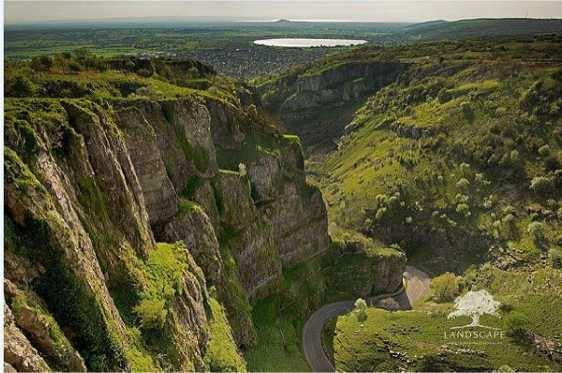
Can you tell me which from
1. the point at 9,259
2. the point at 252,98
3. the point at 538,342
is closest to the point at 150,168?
the point at 9,259

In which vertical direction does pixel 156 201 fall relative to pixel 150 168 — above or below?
below

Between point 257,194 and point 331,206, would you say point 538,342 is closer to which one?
point 257,194

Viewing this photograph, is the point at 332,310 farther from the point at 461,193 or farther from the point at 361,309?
the point at 461,193

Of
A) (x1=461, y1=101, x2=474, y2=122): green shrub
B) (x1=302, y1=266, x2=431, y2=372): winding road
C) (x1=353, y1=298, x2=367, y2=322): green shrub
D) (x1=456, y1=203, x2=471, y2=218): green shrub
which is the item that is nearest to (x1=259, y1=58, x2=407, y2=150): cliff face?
(x1=461, y1=101, x2=474, y2=122): green shrub

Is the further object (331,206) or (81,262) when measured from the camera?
(331,206)

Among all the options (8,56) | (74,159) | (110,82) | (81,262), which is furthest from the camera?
(110,82)

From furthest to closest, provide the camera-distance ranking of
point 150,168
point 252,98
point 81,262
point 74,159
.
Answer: point 252,98 < point 150,168 < point 74,159 < point 81,262
